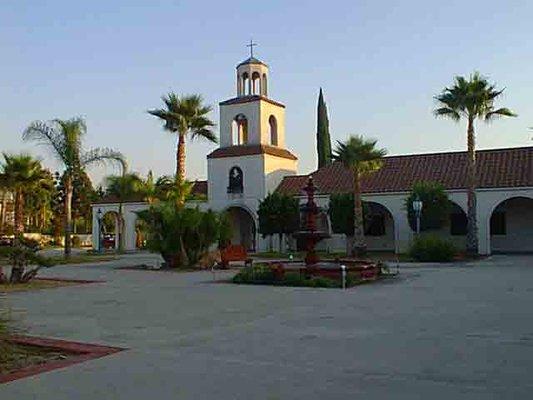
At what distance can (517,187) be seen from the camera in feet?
124

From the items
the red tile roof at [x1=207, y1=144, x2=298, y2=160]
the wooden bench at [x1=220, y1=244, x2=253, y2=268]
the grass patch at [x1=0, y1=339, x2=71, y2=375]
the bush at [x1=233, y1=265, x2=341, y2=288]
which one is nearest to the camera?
the grass patch at [x1=0, y1=339, x2=71, y2=375]

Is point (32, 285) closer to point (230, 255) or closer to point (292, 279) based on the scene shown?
point (292, 279)

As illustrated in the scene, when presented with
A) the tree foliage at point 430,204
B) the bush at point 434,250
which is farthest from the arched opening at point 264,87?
the bush at point 434,250

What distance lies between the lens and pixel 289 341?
31.4 feet

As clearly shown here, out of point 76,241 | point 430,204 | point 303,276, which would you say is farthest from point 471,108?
point 76,241

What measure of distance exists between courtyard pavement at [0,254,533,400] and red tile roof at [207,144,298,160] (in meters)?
27.8

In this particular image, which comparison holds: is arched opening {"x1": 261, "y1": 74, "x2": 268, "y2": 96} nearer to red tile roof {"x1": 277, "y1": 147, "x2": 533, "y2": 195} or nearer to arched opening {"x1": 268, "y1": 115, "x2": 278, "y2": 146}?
arched opening {"x1": 268, "y1": 115, "x2": 278, "y2": 146}

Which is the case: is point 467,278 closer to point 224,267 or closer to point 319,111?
point 224,267

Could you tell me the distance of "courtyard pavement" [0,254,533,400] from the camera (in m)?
6.69

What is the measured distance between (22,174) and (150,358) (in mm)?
33740

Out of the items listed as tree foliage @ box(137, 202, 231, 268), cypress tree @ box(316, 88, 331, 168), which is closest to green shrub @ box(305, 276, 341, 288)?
tree foliage @ box(137, 202, 231, 268)

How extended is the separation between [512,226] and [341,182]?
36.0ft

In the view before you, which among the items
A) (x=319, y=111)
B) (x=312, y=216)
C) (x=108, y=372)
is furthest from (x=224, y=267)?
(x=319, y=111)

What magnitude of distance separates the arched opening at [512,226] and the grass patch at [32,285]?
27.8m
